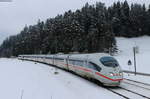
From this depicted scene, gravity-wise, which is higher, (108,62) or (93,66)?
(108,62)

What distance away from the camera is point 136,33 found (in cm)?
8431

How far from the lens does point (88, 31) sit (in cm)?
6988

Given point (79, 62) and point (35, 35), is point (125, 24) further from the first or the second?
point (79, 62)

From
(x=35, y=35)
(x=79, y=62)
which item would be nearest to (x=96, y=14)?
(x=35, y=35)

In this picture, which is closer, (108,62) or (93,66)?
(108,62)

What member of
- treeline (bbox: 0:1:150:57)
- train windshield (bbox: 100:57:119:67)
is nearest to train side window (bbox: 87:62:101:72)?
train windshield (bbox: 100:57:119:67)

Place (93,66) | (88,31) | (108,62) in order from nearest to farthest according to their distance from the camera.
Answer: (108,62) → (93,66) → (88,31)

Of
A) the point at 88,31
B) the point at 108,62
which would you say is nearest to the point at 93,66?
the point at 108,62

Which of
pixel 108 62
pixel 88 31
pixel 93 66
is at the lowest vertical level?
pixel 93 66

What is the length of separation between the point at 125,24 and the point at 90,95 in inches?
3057

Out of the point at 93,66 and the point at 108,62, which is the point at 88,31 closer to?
the point at 93,66

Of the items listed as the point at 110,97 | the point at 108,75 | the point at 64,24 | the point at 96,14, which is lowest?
the point at 110,97

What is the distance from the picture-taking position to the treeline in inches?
2379

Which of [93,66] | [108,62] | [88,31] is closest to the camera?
[108,62]
